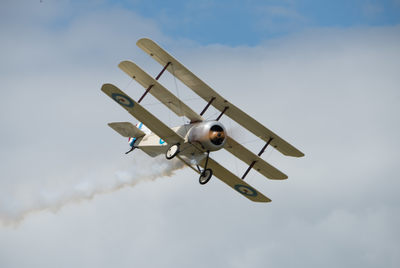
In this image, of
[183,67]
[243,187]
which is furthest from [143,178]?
[183,67]

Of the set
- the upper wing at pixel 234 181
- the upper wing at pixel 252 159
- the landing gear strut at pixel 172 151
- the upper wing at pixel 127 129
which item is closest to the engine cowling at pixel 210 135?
the landing gear strut at pixel 172 151

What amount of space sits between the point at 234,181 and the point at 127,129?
4258 mm

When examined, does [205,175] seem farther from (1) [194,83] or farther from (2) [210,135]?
(1) [194,83]

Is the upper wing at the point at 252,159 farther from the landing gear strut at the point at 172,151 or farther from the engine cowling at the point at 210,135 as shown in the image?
the landing gear strut at the point at 172,151

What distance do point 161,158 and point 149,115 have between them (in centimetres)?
438

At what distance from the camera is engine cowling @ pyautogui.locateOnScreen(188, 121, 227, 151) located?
1034 inches

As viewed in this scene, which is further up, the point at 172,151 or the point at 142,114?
the point at 142,114

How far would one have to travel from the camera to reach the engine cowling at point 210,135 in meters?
26.3

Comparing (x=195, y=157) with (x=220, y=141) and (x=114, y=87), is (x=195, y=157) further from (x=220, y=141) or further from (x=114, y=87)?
(x=114, y=87)

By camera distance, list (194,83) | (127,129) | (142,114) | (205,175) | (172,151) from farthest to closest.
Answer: (127,129)
(205,175)
(194,83)
(172,151)
(142,114)

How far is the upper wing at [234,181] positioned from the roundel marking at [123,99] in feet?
13.5

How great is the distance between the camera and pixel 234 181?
2973 cm

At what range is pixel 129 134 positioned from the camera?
2895 centimetres

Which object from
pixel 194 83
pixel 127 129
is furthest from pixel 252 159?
pixel 127 129
